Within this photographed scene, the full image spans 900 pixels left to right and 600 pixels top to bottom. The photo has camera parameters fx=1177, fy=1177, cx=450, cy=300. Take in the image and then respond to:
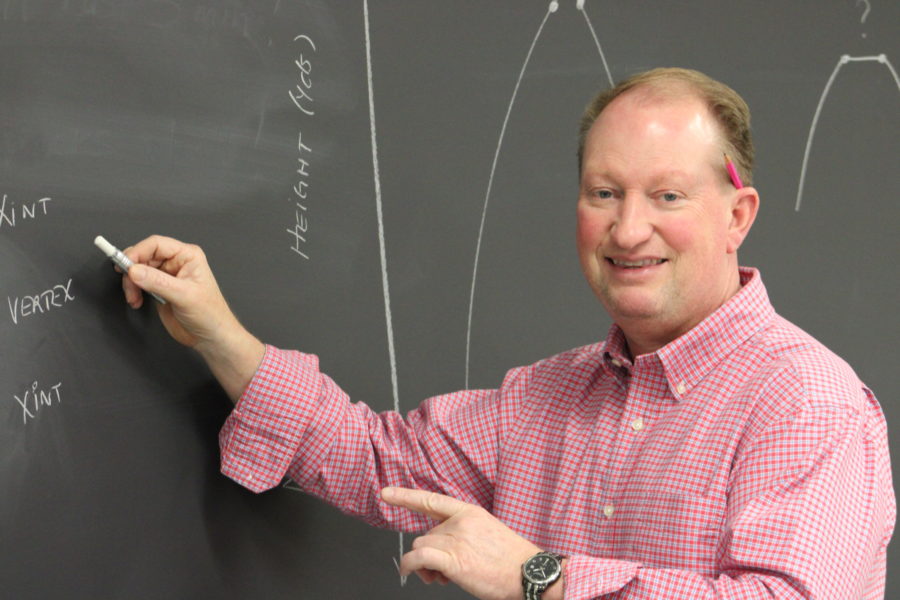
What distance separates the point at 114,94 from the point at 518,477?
2.48 ft

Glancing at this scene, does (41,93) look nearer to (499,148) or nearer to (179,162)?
(179,162)

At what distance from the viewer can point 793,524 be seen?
1.31 meters

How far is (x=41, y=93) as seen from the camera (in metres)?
1.35

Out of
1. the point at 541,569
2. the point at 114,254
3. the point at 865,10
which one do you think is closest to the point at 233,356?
the point at 114,254

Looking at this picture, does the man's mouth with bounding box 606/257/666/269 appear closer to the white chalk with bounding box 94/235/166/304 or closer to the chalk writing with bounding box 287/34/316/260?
the chalk writing with bounding box 287/34/316/260

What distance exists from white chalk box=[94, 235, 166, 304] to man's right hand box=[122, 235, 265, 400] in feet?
0.04

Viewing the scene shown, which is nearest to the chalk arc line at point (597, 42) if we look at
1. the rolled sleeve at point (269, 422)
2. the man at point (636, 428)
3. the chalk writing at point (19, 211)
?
the man at point (636, 428)

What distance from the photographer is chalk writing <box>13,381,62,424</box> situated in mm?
1344

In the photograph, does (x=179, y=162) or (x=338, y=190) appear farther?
(x=338, y=190)

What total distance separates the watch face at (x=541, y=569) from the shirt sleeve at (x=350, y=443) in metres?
0.34

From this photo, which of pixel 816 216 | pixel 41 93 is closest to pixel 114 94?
pixel 41 93

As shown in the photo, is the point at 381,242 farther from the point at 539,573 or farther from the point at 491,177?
the point at 539,573

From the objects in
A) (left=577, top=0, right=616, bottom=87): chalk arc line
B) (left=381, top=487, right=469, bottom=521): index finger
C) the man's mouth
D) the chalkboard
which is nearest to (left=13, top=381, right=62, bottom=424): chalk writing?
the chalkboard

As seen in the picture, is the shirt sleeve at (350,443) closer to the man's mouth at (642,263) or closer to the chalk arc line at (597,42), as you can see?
the man's mouth at (642,263)
